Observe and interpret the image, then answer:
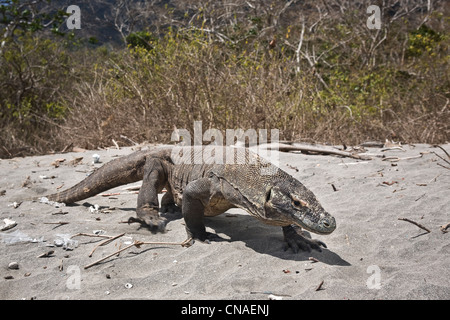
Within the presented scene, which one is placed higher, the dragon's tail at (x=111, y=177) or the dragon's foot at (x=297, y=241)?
the dragon's tail at (x=111, y=177)

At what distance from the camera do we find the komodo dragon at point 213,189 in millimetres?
2854

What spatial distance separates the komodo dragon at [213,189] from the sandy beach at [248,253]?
179 millimetres

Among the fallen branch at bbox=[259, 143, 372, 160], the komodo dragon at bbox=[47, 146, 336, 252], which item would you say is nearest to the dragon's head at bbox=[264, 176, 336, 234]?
the komodo dragon at bbox=[47, 146, 336, 252]

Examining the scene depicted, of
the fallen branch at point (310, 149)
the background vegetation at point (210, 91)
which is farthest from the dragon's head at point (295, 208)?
the background vegetation at point (210, 91)

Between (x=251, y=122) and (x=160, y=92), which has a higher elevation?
(x=160, y=92)

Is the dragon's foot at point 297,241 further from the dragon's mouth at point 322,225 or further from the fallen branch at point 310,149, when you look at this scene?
the fallen branch at point 310,149

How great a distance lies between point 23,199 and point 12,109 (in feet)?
28.4

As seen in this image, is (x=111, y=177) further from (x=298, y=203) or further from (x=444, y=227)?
(x=444, y=227)

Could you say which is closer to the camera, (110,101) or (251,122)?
(251,122)

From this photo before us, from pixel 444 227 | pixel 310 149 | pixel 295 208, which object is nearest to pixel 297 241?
pixel 295 208

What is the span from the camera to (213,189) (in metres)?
3.47
